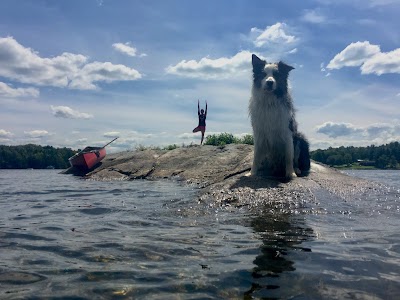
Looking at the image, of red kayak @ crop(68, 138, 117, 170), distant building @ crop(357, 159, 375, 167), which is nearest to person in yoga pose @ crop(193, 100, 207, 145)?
red kayak @ crop(68, 138, 117, 170)

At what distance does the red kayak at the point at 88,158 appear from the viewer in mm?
17281

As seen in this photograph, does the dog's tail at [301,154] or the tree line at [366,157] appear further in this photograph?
the tree line at [366,157]

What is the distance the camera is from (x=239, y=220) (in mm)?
5195

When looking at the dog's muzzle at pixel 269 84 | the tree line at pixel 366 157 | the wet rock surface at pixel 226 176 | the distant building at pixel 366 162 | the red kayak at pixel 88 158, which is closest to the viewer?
the wet rock surface at pixel 226 176

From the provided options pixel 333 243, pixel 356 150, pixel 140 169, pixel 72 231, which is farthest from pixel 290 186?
pixel 356 150

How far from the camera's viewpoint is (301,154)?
8.97 metres

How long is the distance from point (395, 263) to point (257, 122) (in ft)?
18.9

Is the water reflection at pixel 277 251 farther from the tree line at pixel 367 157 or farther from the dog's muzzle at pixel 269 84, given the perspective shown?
the tree line at pixel 367 157

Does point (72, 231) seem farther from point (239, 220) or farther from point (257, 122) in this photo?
point (257, 122)

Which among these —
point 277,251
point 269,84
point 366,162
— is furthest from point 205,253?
point 366,162

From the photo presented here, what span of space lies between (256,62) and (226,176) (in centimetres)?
300

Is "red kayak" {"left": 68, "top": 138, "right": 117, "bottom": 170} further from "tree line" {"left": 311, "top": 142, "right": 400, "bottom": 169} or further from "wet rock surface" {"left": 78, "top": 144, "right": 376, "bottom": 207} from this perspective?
"tree line" {"left": 311, "top": 142, "right": 400, "bottom": 169}

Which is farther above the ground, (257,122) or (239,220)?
(257,122)

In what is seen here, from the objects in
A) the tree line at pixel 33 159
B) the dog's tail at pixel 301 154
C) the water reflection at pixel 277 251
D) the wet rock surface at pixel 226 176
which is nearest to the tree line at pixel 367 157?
the tree line at pixel 33 159
